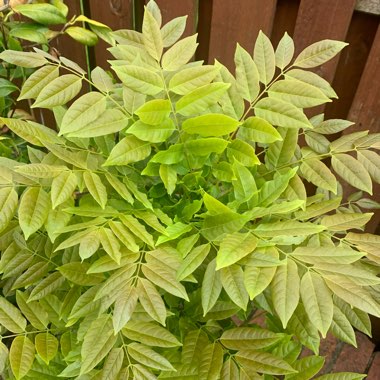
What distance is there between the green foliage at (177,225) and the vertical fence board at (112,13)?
0.76m

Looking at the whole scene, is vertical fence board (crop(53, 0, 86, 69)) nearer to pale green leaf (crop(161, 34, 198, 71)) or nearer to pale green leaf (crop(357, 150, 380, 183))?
pale green leaf (crop(161, 34, 198, 71))

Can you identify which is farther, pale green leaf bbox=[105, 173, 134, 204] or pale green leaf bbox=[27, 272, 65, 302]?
pale green leaf bbox=[27, 272, 65, 302]

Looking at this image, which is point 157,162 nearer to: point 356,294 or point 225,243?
point 225,243

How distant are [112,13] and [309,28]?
0.77m

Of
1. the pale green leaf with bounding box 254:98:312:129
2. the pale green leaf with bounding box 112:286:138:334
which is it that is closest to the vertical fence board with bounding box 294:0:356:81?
the pale green leaf with bounding box 254:98:312:129

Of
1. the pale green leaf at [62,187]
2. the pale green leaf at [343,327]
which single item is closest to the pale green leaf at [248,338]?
the pale green leaf at [343,327]

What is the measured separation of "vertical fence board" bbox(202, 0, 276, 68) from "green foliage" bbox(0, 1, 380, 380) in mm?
528

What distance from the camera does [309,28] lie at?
139 cm

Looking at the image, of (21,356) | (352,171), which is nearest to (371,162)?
(352,171)

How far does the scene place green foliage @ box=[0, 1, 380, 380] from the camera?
0.75 m

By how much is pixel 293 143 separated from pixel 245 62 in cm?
20

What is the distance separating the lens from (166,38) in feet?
3.23

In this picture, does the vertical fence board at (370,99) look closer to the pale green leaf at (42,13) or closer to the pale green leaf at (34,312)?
the pale green leaf at (42,13)

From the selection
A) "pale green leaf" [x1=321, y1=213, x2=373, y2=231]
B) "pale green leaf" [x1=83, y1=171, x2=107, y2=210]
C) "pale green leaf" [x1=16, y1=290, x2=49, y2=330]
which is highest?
"pale green leaf" [x1=83, y1=171, x2=107, y2=210]
